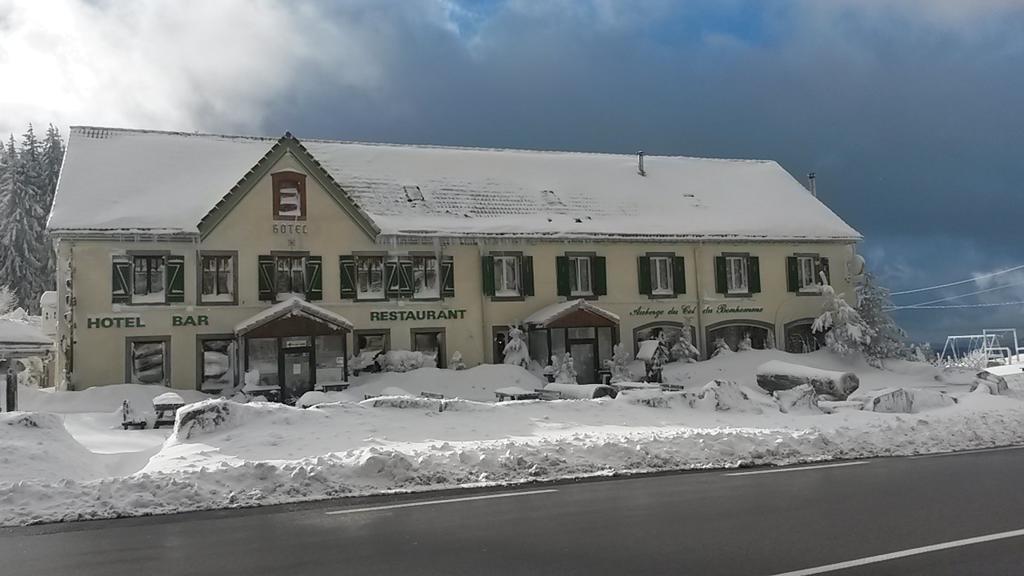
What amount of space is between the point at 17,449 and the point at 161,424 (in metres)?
7.85

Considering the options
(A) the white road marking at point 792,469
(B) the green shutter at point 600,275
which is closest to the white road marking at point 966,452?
(A) the white road marking at point 792,469

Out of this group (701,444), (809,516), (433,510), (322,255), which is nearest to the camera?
(809,516)

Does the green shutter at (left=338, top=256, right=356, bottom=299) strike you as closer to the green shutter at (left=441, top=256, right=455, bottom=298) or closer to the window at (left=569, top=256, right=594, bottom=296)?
the green shutter at (left=441, top=256, right=455, bottom=298)

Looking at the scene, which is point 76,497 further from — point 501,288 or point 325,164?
point 325,164

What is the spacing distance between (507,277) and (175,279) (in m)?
12.0

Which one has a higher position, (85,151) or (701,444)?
(85,151)

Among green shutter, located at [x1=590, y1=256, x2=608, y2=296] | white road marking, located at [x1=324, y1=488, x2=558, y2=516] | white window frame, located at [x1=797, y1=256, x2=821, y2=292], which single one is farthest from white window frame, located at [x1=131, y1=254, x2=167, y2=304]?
white window frame, located at [x1=797, y1=256, x2=821, y2=292]

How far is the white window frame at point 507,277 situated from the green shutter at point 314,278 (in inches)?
263

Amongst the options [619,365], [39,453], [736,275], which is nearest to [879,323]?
[736,275]

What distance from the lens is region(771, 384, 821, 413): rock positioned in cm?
1872

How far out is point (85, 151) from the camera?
2938cm

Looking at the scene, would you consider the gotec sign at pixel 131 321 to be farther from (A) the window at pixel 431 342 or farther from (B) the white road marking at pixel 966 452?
(B) the white road marking at pixel 966 452

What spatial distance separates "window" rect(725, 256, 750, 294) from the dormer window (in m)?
17.9

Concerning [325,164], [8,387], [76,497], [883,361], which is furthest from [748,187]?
[76,497]
